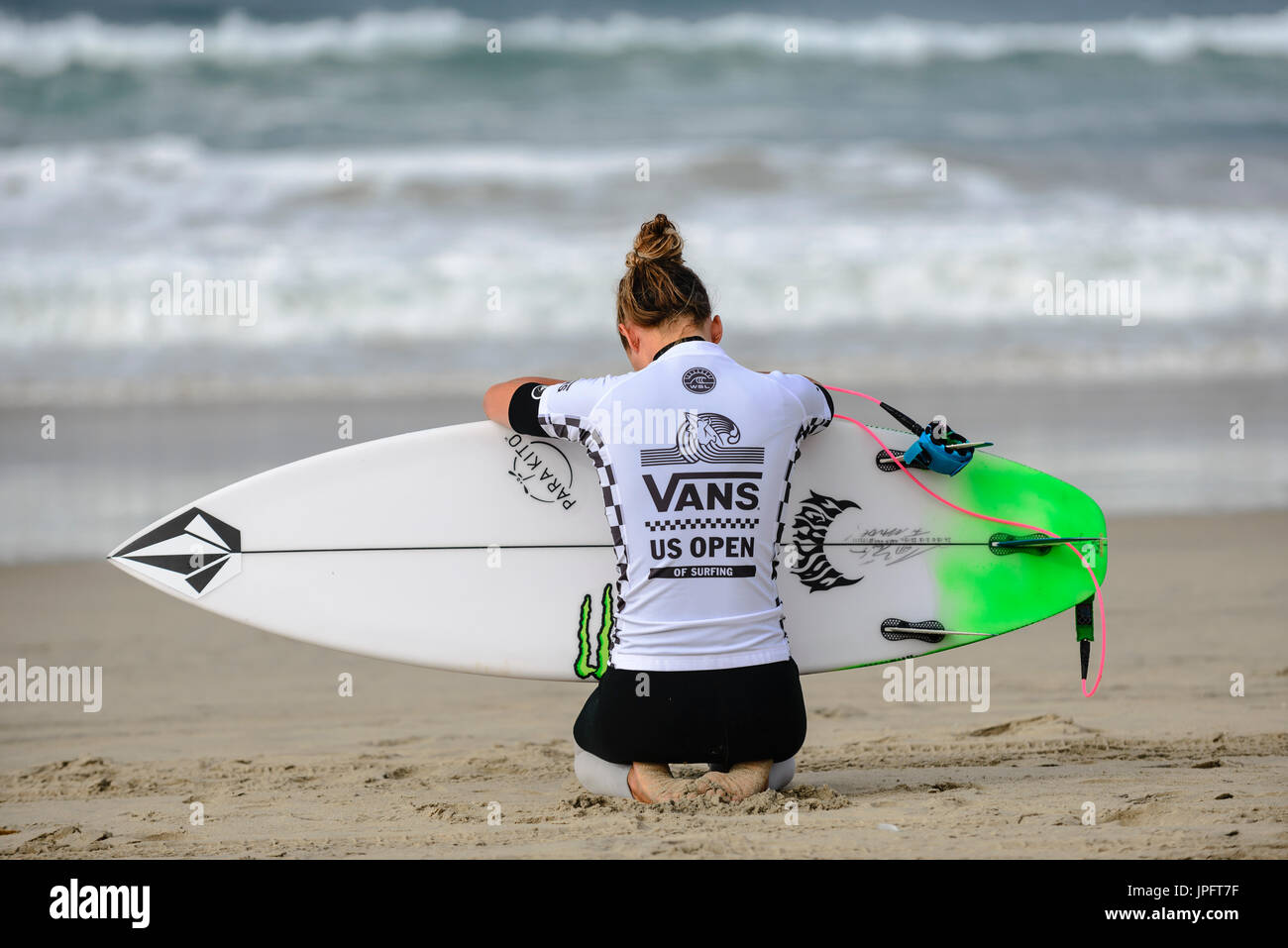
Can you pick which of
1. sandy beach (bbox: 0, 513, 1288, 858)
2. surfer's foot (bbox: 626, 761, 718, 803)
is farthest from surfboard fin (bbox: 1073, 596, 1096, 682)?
surfer's foot (bbox: 626, 761, 718, 803)

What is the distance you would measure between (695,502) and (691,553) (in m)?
0.10

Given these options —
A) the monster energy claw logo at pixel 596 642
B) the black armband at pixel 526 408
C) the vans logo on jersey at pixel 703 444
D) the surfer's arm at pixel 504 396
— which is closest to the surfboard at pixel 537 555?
the monster energy claw logo at pixel 596 642

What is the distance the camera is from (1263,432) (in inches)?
267

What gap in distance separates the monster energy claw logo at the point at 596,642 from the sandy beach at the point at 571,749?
269mm

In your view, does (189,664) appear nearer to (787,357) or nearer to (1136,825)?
(1136,825)

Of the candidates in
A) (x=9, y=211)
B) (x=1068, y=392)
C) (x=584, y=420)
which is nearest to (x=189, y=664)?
(x=584, y=420)

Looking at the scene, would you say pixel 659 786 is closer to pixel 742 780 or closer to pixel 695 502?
pixel 742 780

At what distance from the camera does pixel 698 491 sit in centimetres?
244

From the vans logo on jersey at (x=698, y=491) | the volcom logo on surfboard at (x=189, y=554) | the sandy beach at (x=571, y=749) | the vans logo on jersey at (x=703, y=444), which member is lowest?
the sandy beach at (x=571, y=749)

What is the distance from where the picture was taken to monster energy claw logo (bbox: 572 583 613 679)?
127 inches

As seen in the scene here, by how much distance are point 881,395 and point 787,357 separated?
3.28ft

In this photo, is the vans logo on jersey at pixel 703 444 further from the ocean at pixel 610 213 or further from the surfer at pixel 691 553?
the ocean at pixel 610 213

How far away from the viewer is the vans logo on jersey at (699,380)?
8.06 feet
